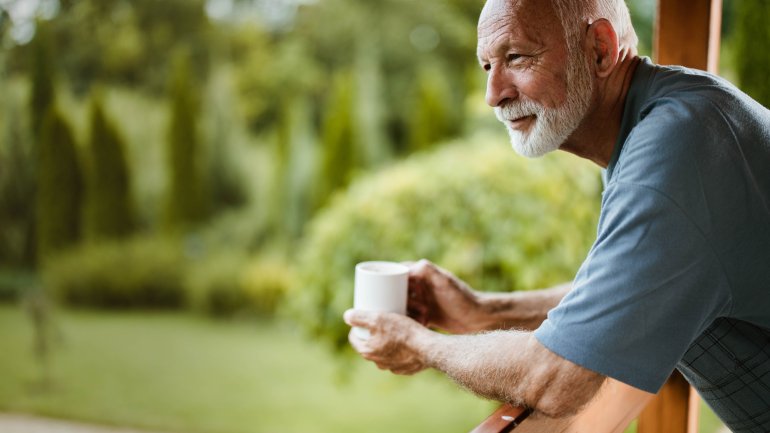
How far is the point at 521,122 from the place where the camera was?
1.34 metres

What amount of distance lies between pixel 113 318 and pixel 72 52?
222 centimetres

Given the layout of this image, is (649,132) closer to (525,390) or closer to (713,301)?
(713,301)

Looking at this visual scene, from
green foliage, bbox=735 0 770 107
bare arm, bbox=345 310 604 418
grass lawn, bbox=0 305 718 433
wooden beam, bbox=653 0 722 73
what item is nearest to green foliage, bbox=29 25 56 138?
grass lawn, bbox=0 305 718 433

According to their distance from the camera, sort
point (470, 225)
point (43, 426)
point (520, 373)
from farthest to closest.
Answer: point (43, 426)
point (470, 225)
point (520, 373)

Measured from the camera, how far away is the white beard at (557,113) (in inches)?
49.8

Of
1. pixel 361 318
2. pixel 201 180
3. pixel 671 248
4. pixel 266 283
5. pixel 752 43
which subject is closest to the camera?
pixel 671 248

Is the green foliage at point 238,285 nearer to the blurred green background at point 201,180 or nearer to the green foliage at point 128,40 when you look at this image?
the blurred green background at point 201,180

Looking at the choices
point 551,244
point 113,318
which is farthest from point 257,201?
point 551,244

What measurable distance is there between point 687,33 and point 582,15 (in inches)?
24.6

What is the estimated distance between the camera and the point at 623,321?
1.01m

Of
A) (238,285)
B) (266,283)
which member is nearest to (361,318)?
(266,283)

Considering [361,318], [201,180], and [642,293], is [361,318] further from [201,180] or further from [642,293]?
[201,180]

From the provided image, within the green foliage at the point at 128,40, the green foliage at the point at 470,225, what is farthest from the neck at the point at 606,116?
the green foliage at the point at 128,40

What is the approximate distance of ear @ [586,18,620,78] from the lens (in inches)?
49.6
